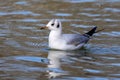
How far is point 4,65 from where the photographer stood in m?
11.2

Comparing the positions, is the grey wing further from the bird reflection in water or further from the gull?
the bird reflection in water

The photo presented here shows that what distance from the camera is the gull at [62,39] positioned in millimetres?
12594

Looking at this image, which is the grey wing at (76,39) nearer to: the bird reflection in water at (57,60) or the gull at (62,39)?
the gull at (62,39)

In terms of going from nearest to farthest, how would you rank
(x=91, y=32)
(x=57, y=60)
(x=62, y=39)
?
1. (x=57, y=60)
2. (x=62, y=39)
3. (x=91, y=32)

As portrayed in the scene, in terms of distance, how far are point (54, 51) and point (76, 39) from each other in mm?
611

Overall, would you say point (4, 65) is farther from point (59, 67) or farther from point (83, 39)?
point (83, 39)

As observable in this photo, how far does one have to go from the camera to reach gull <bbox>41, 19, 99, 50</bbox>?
41.3 feet

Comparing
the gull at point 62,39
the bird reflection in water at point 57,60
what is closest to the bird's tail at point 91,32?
the gull at point 62,39

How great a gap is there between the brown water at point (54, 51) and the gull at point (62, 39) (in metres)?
0.14

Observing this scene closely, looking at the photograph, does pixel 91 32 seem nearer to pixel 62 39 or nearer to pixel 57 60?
pixel 62 39

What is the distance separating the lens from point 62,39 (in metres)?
12.7

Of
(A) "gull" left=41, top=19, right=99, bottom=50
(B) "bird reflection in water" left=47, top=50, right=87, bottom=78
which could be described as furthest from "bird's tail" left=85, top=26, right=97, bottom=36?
(B) "bird reflection in water" left=47, top=50, right=87, bottom=78

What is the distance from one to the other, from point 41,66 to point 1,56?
1195 millimetres

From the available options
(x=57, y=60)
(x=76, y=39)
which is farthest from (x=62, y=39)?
(x=57, y=60)
